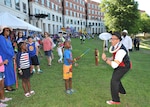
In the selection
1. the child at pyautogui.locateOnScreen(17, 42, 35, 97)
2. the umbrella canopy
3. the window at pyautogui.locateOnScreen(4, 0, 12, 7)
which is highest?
the window at pyautogui.locateOnScreen(4, 0, 12, 7)

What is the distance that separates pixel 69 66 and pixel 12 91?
6.81 ft

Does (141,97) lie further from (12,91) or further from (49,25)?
(49,25)

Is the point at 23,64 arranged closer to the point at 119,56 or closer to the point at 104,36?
the point at 119,56

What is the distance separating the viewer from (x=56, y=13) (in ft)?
169

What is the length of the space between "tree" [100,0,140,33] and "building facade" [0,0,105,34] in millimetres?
14607

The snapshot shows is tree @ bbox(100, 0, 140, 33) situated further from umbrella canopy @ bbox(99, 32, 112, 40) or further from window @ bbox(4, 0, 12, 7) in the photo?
umbrella canopy @ bbox(99, 32, 112, 40)

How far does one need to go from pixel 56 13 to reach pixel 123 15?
1926cm

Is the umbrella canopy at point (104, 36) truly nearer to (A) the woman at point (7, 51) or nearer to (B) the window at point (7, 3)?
(A) the woman at point (7, 51)

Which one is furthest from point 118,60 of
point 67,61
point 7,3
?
point 7,3

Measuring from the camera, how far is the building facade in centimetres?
2845

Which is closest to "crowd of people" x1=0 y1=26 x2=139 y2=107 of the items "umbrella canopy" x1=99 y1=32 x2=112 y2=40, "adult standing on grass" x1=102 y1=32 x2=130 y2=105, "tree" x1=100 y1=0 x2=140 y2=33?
"adult standing on grass" x1=102 y1=32 x2=130 y2=105

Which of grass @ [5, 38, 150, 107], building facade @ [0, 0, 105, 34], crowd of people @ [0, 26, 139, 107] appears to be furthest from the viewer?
building facade @ [0, 0, 105, 34]

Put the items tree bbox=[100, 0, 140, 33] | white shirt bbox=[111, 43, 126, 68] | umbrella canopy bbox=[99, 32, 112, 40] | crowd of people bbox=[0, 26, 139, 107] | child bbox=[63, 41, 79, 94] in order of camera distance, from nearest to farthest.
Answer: white shirt bbox=[111, 43, 126, 68], crowd of people bbox=[0, 26, 139, 107], child bbox=[63, 41, 79, 94], umbrella canopy bbox=[99, 32, 112, 40], tree bbox=[100, 0, 140, 33]

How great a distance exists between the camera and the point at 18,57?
5.14 m
